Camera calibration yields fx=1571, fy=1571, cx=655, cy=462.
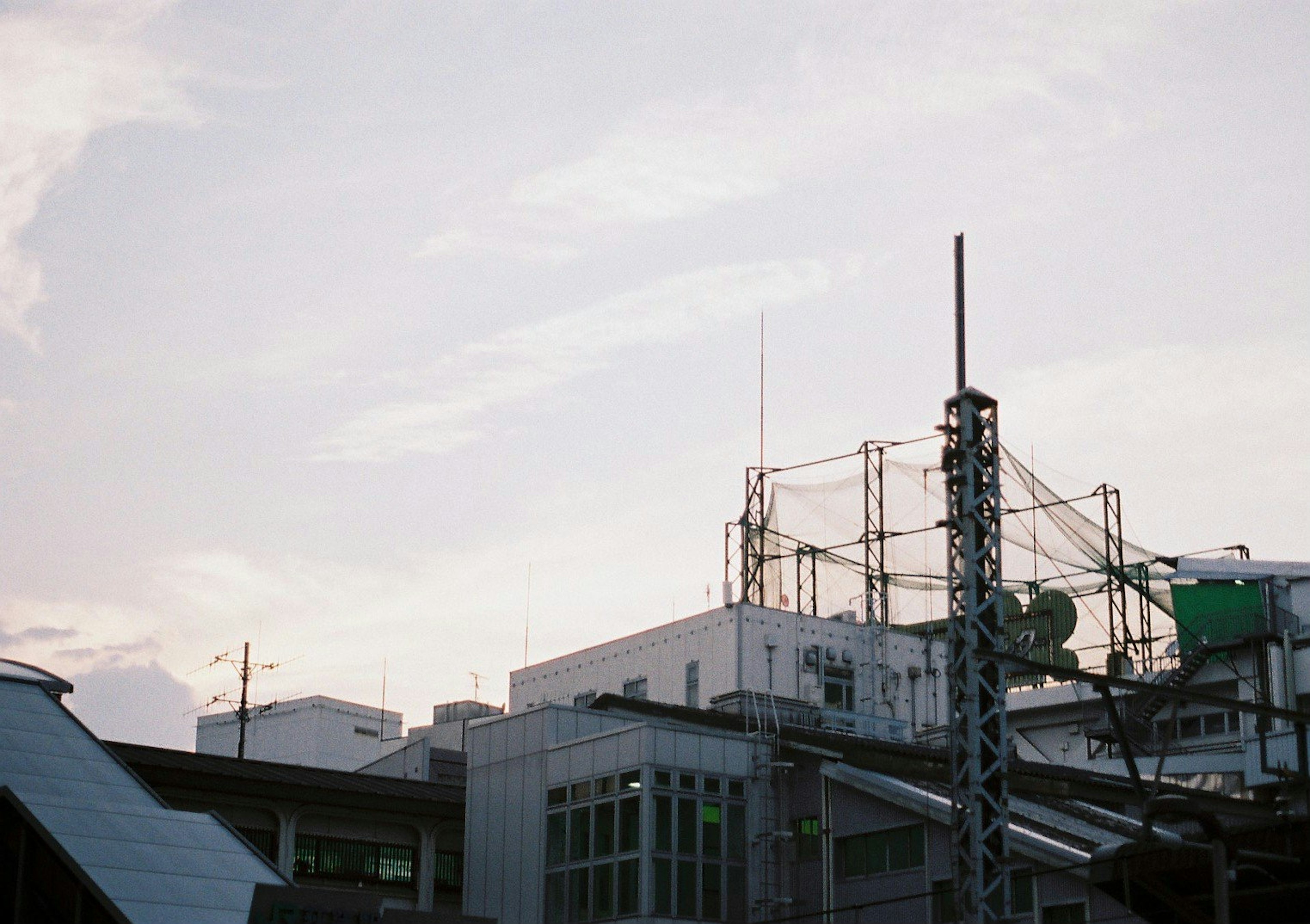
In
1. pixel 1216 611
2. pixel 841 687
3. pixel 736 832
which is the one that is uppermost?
pixel 1216 611

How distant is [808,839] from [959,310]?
59.1 feet

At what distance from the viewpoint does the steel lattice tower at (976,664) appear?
76.2 feet

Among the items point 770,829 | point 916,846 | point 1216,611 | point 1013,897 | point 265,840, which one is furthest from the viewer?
point 1216,611

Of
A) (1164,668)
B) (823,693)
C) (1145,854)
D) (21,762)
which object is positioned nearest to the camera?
(1145,854)

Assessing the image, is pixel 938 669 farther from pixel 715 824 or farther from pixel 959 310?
pixel 959 310

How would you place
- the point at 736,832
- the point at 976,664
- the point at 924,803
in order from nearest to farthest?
the point at 976,664 < the point at 924,803 < the point at 736,832

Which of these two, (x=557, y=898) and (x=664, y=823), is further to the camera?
(x=557, y=898)

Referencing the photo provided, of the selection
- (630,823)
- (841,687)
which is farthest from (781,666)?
(630,823)

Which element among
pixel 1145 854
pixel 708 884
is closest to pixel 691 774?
pixel 708 884

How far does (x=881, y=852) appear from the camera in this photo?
126ft

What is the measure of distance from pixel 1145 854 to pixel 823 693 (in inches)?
1791

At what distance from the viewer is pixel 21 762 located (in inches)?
1326

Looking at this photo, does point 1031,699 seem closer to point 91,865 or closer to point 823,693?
point 823,693

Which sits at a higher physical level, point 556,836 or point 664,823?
point 664,823
